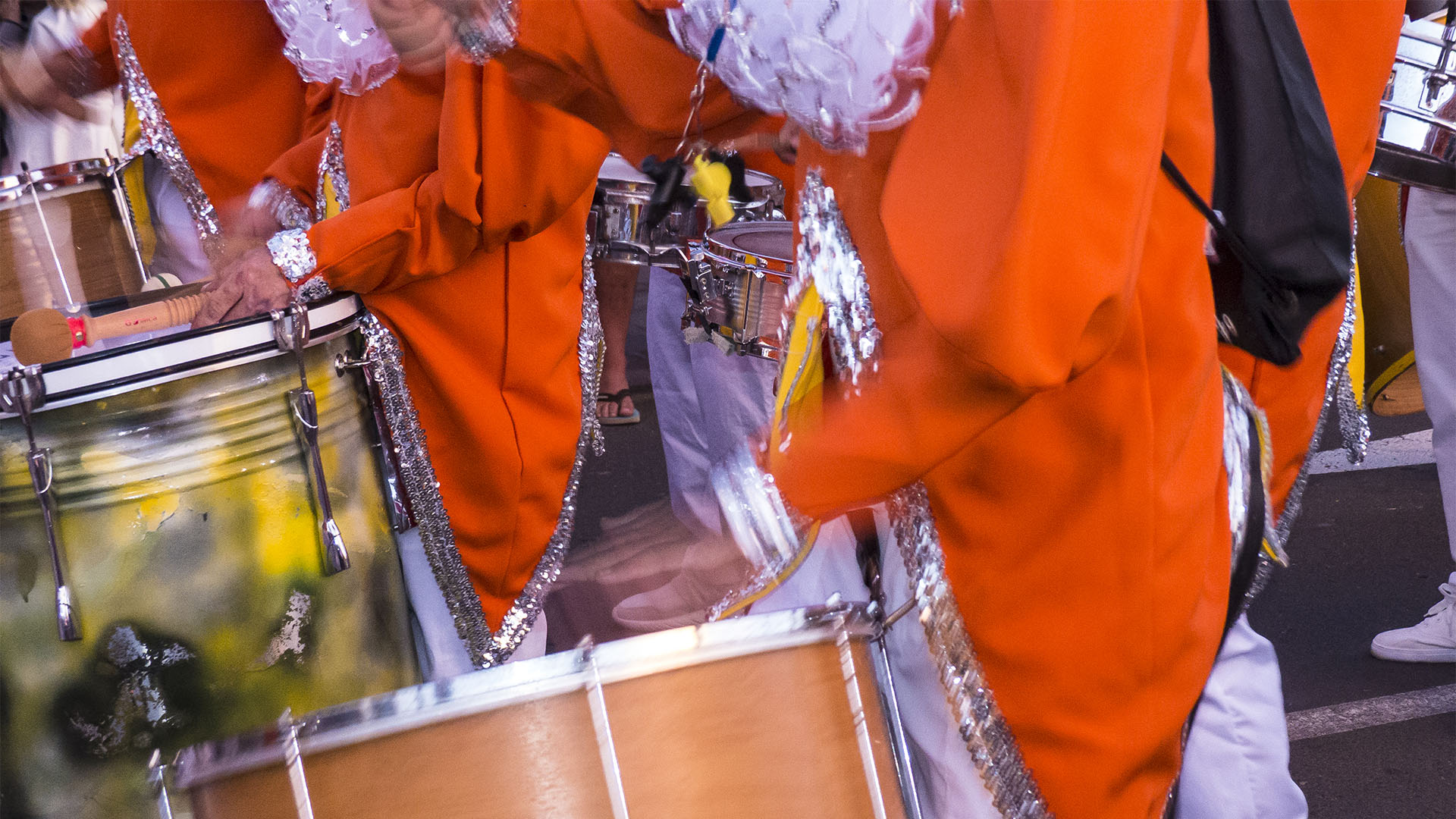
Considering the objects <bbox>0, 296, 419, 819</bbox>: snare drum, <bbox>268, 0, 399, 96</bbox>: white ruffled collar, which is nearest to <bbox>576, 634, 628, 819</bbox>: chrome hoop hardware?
<bbox>0, 296, 419, 819</bbox>: snare drum

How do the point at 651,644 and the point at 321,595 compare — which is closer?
the point at 651,644

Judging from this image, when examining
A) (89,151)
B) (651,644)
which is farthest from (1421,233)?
(89,151)

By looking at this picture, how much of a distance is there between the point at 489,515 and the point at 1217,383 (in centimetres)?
145

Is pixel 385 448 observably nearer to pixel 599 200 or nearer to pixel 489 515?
pixel 489 515

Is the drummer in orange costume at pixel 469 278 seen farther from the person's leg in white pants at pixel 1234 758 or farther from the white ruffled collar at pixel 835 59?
the person's leg in white pants at pixel 1234 758

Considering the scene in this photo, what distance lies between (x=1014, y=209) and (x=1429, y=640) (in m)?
2.71

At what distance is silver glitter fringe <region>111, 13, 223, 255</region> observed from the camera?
2.50 m

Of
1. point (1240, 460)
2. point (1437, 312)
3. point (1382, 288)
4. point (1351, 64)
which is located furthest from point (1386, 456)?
point (1240, 460)

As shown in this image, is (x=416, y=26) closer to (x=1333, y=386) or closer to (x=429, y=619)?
(x=429, y=619)

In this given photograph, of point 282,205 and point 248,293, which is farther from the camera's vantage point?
point 282,205

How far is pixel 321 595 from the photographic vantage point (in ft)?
6.08

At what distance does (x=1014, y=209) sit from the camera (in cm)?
92

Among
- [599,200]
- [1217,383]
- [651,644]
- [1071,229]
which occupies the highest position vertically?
[599,200]

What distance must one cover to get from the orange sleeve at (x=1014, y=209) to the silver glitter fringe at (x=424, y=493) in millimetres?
1246
